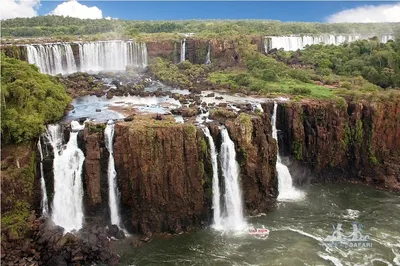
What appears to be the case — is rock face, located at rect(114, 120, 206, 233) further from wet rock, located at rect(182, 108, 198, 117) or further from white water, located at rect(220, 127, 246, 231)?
wet rock, located at rect(182, 108, 198, 117)

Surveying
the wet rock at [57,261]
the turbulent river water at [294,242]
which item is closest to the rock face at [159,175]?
the turbulent river water at [294,242]

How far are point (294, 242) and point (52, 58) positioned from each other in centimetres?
3907

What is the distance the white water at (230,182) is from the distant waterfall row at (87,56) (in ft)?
98.0

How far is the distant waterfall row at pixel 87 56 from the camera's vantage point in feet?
163

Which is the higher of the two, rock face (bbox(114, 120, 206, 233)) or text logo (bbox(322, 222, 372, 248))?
rock face (bbox(114, 120, 206, 233))

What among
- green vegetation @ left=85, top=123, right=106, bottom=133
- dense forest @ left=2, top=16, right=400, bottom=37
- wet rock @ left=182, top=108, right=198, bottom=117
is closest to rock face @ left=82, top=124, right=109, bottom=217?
green vegetation @ left=85, top=123, right=106, bottom=133

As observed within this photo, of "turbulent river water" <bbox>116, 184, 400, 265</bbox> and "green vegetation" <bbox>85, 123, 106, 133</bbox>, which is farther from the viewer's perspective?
"green vegetation" <bbox>85, 123, 106, 133</bbox>

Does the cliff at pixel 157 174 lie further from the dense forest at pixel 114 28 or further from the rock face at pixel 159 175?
the dense forest at pixel 114 28

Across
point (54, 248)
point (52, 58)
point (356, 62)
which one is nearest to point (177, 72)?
point (52, 58)

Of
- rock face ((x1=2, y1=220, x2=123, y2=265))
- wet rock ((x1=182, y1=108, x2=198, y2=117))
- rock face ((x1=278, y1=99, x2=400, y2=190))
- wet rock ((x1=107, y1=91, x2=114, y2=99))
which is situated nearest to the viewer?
rock face ((x1=2, y1=220, x2=123, y2=265))

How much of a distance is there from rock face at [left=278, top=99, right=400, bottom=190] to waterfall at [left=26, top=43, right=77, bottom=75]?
1206 inches

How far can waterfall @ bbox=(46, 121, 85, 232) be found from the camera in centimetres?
2688

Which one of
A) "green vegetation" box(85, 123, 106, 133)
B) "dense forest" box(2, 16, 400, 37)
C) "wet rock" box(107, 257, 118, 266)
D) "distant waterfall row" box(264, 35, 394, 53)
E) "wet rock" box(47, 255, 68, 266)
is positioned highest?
"dense forest" box(2, 16, 400, 37)

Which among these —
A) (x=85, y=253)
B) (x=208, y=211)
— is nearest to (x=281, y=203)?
(x=208, y=211)
